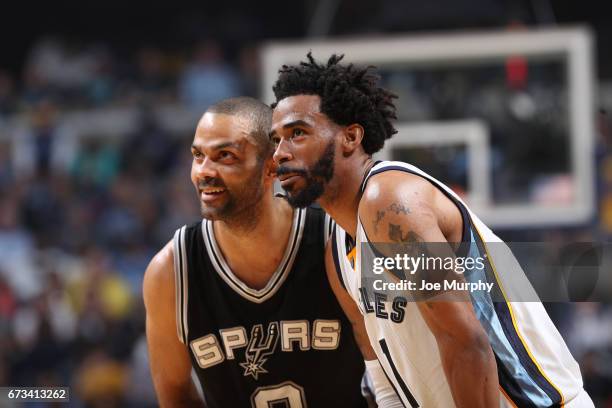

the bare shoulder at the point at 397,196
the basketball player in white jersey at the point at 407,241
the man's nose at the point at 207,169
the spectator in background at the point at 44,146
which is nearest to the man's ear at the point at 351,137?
the basketball player in white jersey at the point at 407,241

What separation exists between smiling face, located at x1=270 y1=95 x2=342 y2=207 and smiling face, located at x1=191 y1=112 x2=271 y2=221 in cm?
39

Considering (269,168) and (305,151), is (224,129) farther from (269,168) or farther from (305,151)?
(305,151)

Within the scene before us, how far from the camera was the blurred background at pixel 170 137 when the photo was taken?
24.3 feet

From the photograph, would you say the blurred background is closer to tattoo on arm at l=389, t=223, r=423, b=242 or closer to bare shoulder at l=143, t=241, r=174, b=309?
bare shoulder at l=143, t=241, r=174, b=309

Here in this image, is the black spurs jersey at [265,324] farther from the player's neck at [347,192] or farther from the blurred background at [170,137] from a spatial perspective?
the blurred background at [170,137]

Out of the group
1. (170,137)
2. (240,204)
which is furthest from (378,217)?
(170,137)

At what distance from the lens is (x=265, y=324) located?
3760 mm

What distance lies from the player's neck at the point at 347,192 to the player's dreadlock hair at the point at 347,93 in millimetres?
109

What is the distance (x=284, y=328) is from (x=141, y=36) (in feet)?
33.0

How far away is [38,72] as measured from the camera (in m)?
12.5

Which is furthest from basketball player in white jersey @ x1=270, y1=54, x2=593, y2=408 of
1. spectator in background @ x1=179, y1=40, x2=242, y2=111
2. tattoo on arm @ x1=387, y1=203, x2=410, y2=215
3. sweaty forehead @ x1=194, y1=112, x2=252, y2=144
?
spectator in background @ x1=179, y1=40, x2=242, y2=111

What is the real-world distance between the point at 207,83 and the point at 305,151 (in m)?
8.68

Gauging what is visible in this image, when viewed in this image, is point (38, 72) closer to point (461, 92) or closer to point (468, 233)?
point (461, 92)

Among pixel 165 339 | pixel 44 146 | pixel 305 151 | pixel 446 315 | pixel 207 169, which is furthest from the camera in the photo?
pixel 44 146
